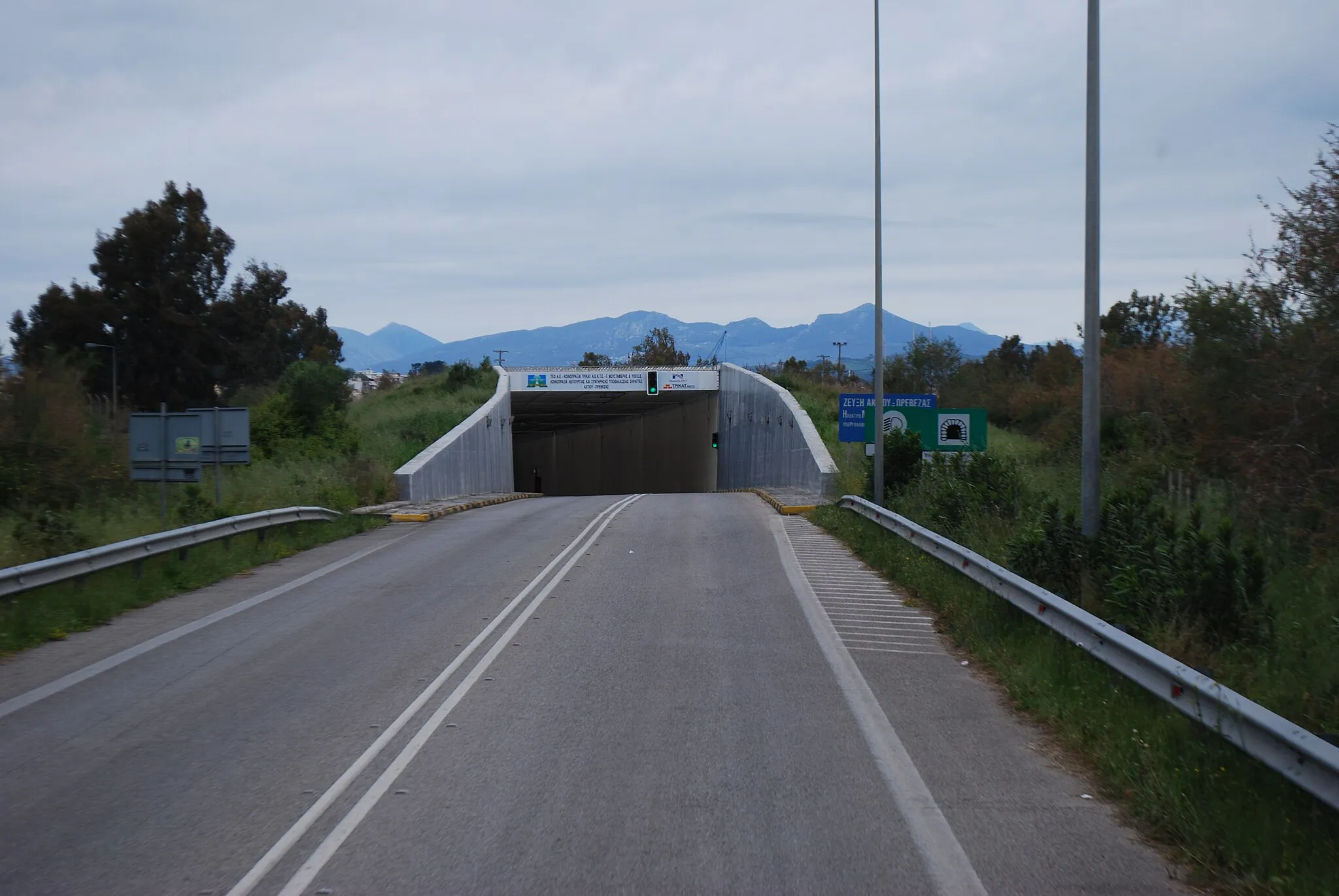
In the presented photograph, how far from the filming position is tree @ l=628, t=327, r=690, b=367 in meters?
100

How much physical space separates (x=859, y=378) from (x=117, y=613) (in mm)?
61774

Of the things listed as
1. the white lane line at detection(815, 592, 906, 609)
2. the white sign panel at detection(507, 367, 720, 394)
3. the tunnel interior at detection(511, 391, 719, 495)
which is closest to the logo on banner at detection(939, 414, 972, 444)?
the white lane line at detection(815, 592, 906, 609)

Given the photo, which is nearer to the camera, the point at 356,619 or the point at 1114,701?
the point at 1114,701

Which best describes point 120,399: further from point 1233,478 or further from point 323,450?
point 1233,478

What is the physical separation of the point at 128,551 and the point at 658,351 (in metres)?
88.7

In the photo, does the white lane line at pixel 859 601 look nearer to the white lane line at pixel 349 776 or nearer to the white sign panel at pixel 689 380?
the white lane line at pixel 349 776

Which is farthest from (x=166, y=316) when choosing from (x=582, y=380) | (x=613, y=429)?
(x=613, y=429)

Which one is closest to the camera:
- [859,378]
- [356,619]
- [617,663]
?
[617,663]

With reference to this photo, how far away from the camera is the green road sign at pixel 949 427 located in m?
23.3

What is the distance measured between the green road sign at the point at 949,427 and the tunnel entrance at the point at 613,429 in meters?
29.7

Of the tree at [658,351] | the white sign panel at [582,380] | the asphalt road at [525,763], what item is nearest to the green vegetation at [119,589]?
the asphalt road at [525,763]

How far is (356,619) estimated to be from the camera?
41.2 feet

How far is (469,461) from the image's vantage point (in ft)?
127

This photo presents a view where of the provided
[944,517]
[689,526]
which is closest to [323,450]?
[689,526]
